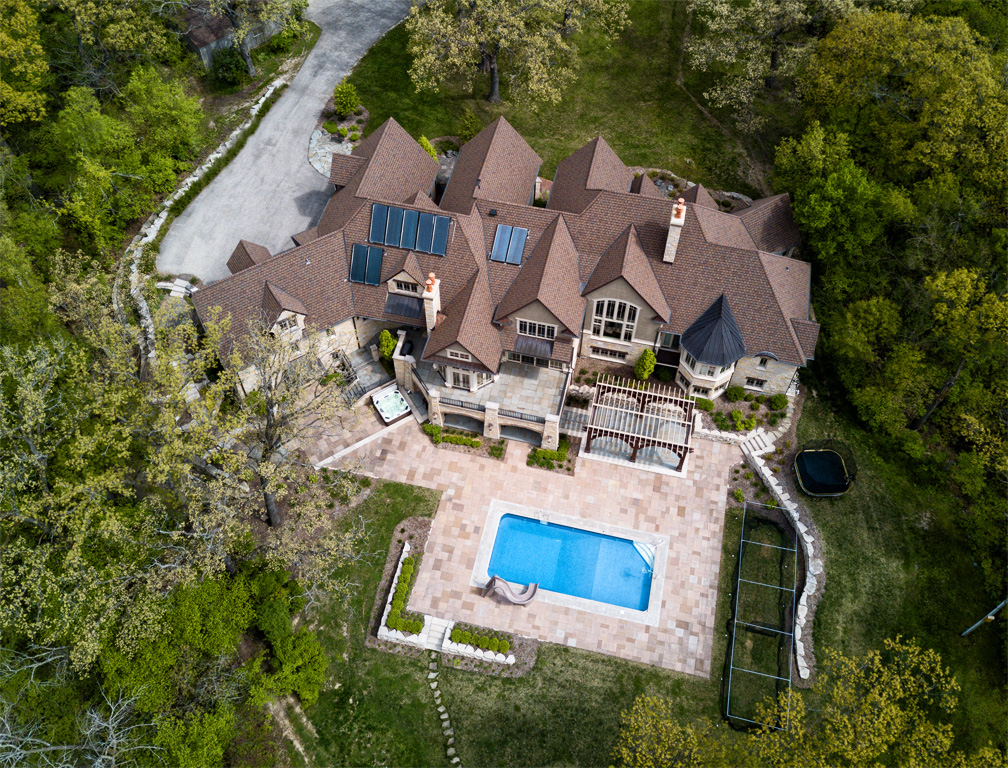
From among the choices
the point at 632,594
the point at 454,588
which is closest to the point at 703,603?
the point at 632,594

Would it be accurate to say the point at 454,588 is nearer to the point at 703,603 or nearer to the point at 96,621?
the point at 703,603

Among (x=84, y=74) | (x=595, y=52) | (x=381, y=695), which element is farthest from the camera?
(x=595, y=52)

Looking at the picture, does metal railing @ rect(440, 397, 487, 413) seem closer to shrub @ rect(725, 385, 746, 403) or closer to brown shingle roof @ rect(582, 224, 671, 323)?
brown shingle roof @ rect(582, 224, 671, 323)

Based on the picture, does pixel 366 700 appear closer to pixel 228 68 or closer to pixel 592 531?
pixel 592 531

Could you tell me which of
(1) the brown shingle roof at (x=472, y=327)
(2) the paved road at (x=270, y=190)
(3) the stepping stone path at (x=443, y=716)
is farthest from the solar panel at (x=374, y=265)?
(3) the stepping stone path at (x=443, y=716)

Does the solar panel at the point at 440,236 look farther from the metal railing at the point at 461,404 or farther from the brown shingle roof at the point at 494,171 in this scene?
the metal railing at the point at 461,404

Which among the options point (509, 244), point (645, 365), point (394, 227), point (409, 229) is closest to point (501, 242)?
point (509, 244)
